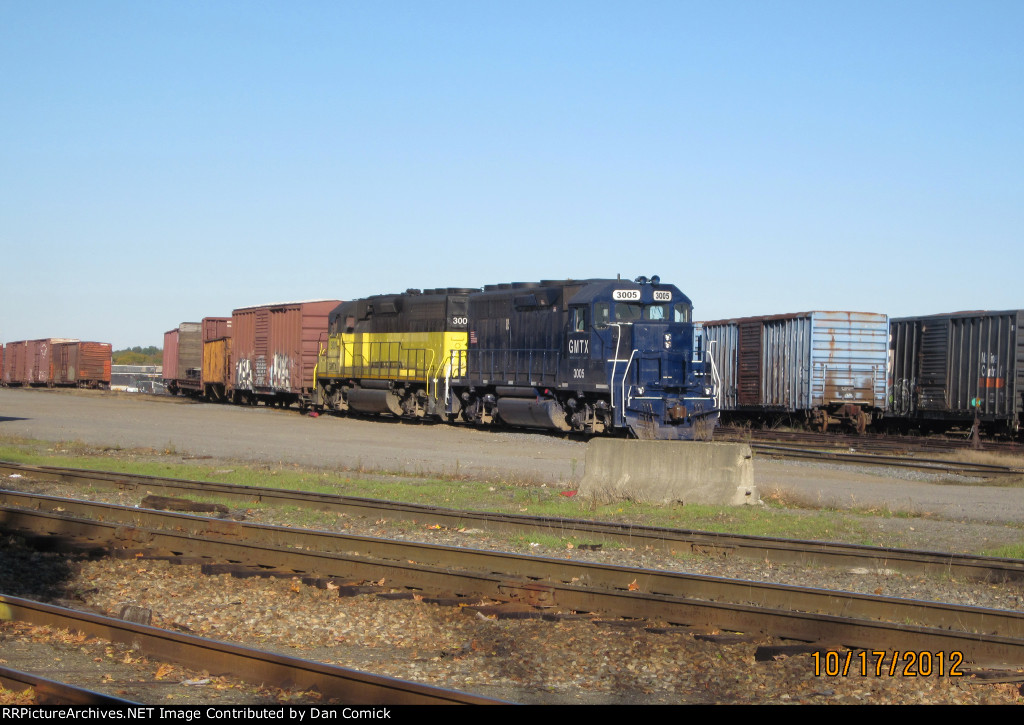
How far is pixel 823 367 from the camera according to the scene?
2730cm

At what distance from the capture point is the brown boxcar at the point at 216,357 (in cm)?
4278

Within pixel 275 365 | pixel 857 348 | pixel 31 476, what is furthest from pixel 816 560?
pixel 275 365

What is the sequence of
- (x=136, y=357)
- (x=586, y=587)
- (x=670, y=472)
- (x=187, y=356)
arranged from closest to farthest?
(x=586, y=587) → (x=670, y=472) → (x=187, y=356) → (x=136, y=357)

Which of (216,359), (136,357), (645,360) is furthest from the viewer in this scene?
(136,357)

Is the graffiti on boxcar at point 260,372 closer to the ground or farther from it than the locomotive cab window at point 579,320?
closer to the ground

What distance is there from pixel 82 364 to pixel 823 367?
46423 millimetres

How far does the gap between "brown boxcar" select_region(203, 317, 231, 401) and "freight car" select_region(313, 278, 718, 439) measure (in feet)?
37.9

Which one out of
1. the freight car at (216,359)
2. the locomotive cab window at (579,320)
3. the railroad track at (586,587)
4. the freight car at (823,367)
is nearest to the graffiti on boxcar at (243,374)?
the freight car at (216,359)

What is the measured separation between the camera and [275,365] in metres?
37.5

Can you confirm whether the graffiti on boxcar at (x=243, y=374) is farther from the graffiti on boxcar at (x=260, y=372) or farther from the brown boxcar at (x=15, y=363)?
the brown boxcar at (x=15, y=363)

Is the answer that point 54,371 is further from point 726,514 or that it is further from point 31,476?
point 726,514

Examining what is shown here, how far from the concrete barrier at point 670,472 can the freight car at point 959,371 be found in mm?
14633
